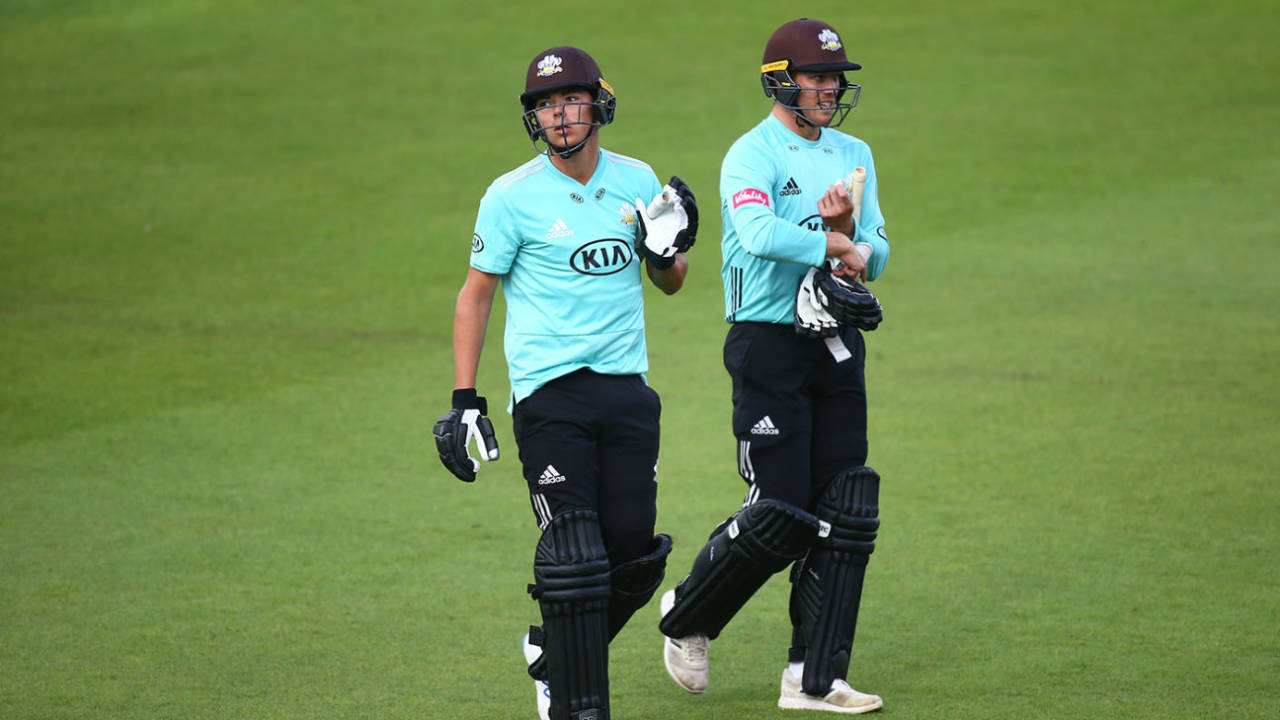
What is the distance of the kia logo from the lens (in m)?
4.37

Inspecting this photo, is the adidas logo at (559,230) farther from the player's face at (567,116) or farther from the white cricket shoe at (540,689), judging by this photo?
the white cricket shoe at (540,689)

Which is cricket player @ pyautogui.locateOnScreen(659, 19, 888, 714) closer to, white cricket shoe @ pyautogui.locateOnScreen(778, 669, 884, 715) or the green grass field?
white cricket shoe @ pyautogui.locateOnScreen(778, 669, 884, 715)

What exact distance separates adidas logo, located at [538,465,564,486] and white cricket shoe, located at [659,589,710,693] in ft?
2.83

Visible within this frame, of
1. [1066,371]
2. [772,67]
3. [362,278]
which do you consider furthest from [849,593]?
[362,278]

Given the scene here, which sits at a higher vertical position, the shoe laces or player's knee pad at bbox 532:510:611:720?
player's knee pad at bbox 532:510:611:720

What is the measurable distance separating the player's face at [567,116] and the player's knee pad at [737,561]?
131 cm

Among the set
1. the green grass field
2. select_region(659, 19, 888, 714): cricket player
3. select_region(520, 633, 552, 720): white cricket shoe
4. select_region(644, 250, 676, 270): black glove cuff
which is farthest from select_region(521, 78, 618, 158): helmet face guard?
the green grass field

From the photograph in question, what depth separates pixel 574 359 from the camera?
4.35 meters

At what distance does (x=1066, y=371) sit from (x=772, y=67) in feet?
16.7

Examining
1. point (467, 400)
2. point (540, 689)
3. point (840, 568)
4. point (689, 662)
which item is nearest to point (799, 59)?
point (467, 400)

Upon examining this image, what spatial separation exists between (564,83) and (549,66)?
87 millimetres

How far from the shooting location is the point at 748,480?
4926mm

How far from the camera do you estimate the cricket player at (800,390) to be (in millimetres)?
4707

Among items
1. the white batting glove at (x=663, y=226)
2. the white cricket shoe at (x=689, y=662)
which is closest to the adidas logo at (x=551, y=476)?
the white batting glove at (x=663, y=226)
